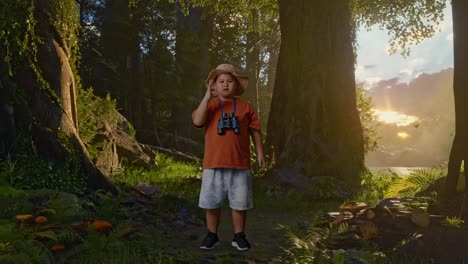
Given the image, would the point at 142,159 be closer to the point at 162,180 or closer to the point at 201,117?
the point at 162,180

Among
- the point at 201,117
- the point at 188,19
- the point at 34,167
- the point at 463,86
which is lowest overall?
the point at 34,167

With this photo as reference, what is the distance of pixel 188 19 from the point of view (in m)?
23.3

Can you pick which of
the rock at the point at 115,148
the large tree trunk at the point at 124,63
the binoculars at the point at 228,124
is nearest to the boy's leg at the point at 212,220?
the binoculars at the point at 228,124

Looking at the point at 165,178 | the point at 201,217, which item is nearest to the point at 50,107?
the point at 201,217

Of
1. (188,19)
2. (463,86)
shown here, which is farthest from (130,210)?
(188,19)

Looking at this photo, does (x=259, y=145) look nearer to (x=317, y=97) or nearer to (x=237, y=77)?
(x=237, y=77)

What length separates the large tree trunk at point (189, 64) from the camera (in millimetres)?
21141

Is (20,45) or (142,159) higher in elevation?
(20,45)

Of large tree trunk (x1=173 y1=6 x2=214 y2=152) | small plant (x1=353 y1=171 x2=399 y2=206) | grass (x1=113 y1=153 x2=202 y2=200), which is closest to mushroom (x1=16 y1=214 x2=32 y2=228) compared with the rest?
grass (x1=113 y1=153 x2=202 y2=200)

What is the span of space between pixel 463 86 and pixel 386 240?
1740mm

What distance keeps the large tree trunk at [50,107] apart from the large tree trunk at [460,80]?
5.03m

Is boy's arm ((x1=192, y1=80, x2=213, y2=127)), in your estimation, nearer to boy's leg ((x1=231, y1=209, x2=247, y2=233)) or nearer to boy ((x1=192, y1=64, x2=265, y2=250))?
boy ((x1=192, y1=64, x2=265, y2=250))

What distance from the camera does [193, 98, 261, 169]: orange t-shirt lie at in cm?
525

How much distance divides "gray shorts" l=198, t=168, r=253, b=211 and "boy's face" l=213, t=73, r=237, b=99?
29.9 inches
